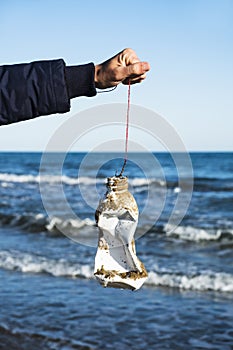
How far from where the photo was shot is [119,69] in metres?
2.14

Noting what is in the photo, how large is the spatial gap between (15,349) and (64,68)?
421 centimetres

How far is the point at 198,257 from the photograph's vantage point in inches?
396

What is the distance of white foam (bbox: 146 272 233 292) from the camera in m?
7.84

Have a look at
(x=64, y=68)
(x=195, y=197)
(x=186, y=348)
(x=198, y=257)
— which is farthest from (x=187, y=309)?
(x=195, y=197)

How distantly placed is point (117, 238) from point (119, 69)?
0.95m

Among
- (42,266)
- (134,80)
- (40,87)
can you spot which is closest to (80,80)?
(40,87)

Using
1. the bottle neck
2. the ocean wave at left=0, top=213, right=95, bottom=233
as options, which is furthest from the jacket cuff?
the ocean wave at left=0, top=213, right=95, bottom=233

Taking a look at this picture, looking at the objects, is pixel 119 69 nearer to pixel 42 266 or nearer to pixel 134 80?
pixel 134 80

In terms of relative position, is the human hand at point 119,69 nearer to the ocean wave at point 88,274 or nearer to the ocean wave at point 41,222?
the ocean wave at point 88,274

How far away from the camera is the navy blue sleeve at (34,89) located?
192cm

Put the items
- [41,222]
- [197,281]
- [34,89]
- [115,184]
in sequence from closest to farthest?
[34,89], [115,184], [197,281], [41,222]

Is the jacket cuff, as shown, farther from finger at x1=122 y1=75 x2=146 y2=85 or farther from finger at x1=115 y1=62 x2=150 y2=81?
finger at x1=122 y1=75 x2=146 y2=85

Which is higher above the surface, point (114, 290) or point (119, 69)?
point (119, 69)

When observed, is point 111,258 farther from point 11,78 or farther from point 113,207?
point 11,78
